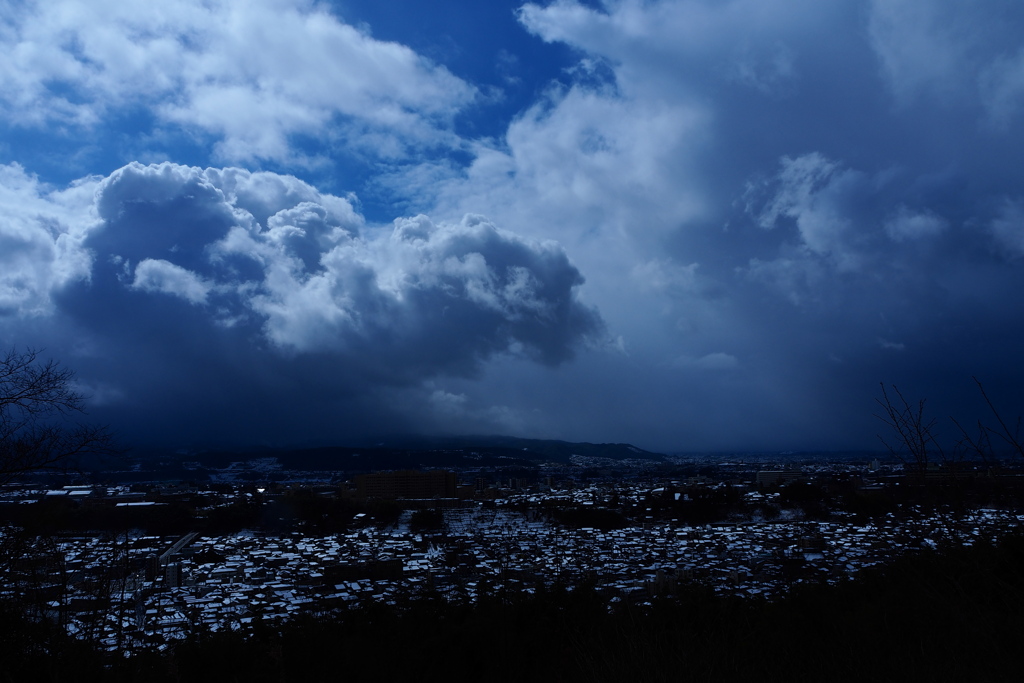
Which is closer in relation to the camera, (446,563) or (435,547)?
(446,563)

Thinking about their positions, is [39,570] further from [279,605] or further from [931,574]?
[931,574]

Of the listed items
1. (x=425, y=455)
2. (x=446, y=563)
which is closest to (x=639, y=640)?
(x=446, y=563)

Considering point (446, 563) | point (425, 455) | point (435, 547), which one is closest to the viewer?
point (446, 563)

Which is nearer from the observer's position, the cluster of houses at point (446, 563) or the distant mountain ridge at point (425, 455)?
the cluster of houses at point (446, 563)

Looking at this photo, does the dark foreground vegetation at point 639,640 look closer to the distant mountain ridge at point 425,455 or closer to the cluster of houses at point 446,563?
the cluster of houses at point 446,563

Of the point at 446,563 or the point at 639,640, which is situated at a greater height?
the point at 639,640

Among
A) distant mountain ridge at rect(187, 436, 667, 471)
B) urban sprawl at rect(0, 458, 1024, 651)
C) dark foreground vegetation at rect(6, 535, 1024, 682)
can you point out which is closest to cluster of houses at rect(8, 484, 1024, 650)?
urban sprawl at rect(0, 458, 1024, 651)

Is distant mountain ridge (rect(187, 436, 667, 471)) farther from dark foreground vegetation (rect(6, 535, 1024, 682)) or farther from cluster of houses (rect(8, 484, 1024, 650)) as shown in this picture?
dark foreground vegetation (rect(6, 535, 1024, 682))

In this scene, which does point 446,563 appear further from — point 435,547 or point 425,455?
point 425,455

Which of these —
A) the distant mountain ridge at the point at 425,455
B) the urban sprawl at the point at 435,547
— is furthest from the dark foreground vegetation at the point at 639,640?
the distant mountain ridge at the point at 425,455
